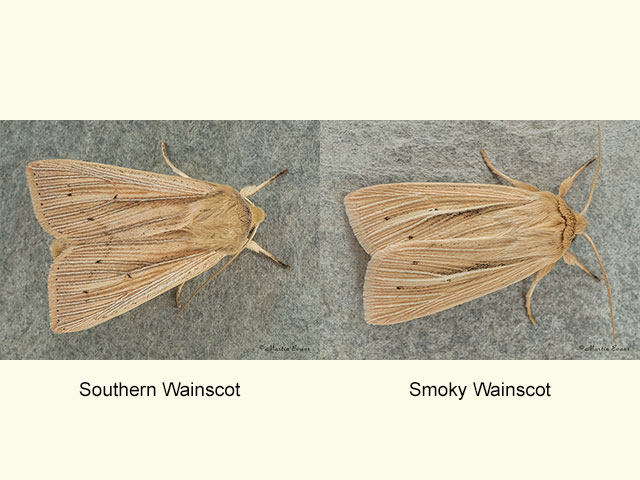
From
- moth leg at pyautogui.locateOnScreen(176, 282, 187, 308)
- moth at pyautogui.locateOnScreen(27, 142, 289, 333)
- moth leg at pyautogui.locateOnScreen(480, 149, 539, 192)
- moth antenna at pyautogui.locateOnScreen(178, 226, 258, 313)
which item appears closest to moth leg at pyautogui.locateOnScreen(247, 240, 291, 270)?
moth antenna at pyautogui.locateOnScreen(178, 226, 258, 313)

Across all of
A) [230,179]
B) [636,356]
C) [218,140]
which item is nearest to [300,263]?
[230,179]

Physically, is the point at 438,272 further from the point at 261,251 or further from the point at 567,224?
the point at 261,251

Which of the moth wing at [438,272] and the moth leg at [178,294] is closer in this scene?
the moth wing at [438,272]

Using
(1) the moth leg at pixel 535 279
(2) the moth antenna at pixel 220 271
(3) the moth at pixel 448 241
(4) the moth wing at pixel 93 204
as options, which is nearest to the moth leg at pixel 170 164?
(4) the moth wing at pixel 93 204

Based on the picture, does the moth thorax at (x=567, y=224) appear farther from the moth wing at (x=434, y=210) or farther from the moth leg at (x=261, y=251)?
the moth leg at (x=261, y=251)

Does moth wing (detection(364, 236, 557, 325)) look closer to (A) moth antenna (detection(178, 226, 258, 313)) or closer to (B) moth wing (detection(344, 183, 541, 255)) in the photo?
(B) moth wing (detection(344, 183, 541, 255))

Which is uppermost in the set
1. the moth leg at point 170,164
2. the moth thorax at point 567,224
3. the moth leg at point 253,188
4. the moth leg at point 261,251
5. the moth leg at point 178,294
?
the moth leg at point 170,164
